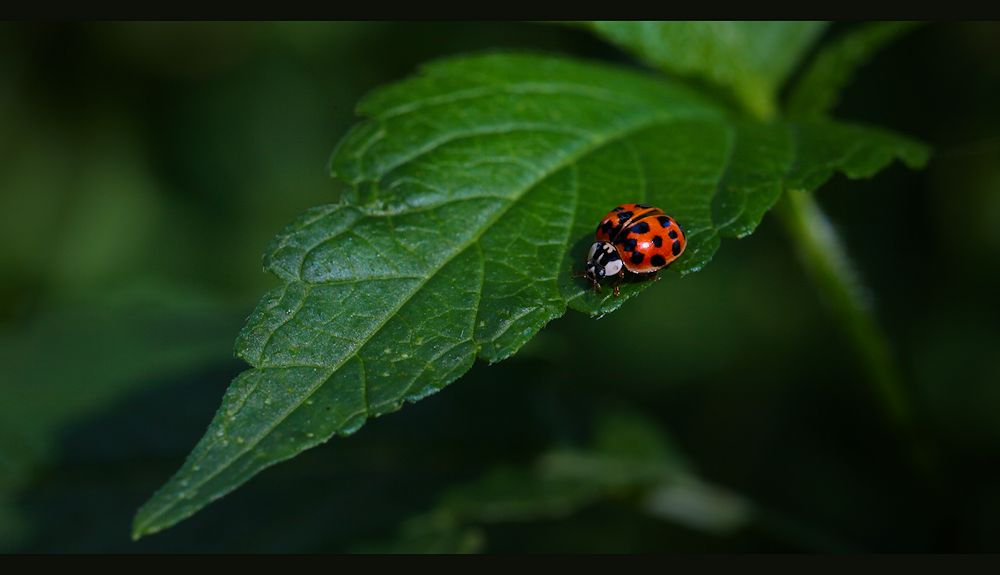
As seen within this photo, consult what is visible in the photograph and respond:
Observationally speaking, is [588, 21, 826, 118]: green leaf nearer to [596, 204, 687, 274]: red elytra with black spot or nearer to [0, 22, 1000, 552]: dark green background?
[0, 22, 1000, 552]: dark green background

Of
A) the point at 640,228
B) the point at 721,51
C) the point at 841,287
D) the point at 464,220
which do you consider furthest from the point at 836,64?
the point at 464,220

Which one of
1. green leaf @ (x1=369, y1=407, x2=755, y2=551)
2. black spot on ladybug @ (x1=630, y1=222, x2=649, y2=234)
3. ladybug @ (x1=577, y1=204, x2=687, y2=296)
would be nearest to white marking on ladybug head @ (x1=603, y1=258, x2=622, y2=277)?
ladybug @ (x1=577, y1=204, x2=687, y2=296)

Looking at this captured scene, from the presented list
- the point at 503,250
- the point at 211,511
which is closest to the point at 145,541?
the point at 211,511

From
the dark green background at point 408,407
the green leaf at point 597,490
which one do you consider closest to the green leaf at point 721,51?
the dark green background at point 408,407

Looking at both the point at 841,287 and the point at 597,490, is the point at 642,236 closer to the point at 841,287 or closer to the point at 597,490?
the point at 841,287

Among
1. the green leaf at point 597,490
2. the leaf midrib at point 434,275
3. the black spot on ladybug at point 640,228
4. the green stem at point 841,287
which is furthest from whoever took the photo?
the green leaf at point 597,490

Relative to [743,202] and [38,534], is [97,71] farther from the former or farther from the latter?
[743,202]

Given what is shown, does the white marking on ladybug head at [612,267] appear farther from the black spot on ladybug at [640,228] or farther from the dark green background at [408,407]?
the dark green background at [408,407]
